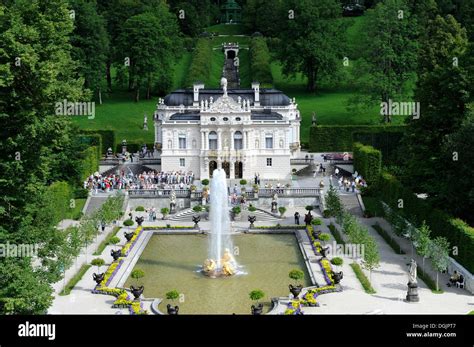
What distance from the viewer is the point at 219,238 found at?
54.9m

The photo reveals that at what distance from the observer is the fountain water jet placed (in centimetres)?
5044

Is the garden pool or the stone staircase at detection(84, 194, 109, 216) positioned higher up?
the stone staircase at detection(84, 194, 109, 216)

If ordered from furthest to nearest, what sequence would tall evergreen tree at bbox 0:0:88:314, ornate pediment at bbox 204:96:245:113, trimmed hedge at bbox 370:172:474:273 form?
ornate pediment at bbox 204:96:245:113 < trimmed hedge at bbox 370:172:474:273 < tall evergreen tree at bbox 0:0:88:314

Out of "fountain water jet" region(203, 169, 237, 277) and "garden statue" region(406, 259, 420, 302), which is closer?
"garden statue" region(406, 259, 420, 302)

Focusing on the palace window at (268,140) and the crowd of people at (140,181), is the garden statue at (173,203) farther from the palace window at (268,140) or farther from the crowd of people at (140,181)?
the palace window at (268,140)

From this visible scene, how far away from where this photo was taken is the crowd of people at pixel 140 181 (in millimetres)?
76875

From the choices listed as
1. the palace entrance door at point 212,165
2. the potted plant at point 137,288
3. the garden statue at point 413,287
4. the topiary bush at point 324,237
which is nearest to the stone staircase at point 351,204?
the topiary bush at point 324,237

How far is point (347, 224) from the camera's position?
57.0 meters

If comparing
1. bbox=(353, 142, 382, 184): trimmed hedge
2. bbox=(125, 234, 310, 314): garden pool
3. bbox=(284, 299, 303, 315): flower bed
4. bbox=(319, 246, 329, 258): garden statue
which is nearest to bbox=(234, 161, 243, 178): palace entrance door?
bbox=(353, 142, 382, 184): trimmed hedge

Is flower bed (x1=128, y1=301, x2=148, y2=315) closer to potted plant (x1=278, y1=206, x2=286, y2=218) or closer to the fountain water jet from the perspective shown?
the fountain water jet

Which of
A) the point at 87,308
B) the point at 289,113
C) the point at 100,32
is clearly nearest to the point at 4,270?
the point at 87,308

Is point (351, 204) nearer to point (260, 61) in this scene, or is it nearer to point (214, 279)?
point (214, 279)

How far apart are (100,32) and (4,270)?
6969 cm
